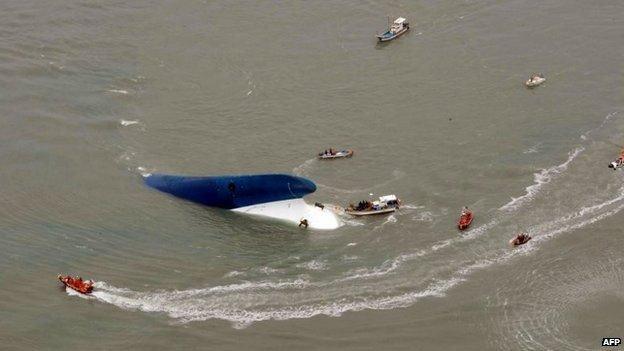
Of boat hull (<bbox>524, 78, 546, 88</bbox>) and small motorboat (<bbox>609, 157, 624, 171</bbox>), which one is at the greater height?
boat hull (<bbox>524, 78, 546, 88</bbox>)

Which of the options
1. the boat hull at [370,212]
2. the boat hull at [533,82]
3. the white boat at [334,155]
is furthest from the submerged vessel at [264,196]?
the boat hull at [533,82]

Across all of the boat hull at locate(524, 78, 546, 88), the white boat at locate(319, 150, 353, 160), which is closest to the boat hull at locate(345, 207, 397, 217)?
the white boat at locate(319, 150, 353, 160)

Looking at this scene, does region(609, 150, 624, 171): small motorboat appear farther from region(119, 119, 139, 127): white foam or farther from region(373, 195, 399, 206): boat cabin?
region(119, 119, 139, 127): white foam

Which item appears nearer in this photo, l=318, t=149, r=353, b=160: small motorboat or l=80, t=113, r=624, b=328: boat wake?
l=80, t=113, r=624, b=328: boat wake

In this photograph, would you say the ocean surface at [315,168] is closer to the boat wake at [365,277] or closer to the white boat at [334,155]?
the boat wake at [365,277]

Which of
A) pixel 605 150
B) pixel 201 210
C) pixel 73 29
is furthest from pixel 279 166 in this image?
pixel 73 29

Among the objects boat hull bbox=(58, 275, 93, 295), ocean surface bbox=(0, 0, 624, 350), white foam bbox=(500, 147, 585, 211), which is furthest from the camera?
white foam bbox=(500, 147, 585, 211)

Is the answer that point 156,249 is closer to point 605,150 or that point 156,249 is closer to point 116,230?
point 116,230
